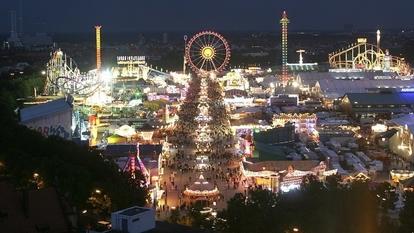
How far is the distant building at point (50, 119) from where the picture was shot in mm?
23428

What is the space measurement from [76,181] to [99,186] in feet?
1.45

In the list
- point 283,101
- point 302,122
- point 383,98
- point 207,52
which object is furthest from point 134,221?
point 207,52

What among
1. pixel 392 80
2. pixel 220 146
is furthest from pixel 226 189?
pixel 392 80

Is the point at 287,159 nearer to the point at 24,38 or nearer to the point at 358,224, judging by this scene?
the point at 358,224

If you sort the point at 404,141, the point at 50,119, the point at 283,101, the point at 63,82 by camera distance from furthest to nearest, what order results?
the point at 283,101, the point at 63,82, the point at 50,119, the point at 404,141

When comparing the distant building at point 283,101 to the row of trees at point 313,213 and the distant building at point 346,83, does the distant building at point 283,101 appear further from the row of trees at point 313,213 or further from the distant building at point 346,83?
the row of trees at point 313,213

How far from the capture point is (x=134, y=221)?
33.0 ft

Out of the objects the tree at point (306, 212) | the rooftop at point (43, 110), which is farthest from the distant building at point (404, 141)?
the rooftop at point (43, 110)

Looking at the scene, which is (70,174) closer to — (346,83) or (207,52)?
(207,52)

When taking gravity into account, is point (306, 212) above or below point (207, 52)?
below

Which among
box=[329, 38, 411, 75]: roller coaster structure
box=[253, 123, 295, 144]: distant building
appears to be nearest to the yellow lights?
box=[329, 38, 411, 75]: roller coaster structure

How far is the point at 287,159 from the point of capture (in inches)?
800

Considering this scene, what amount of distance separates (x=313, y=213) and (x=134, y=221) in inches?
135

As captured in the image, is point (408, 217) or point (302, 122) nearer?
point (408, 217)
